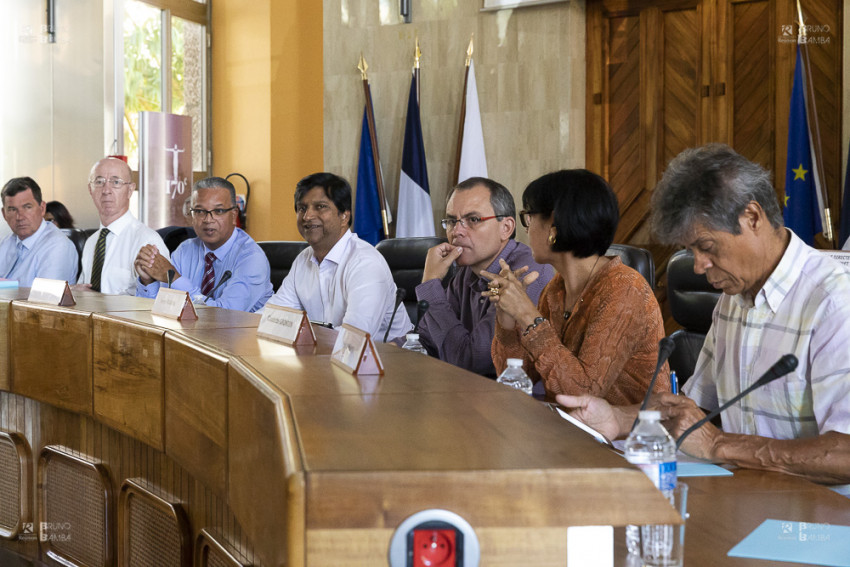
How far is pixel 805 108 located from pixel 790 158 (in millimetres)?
290

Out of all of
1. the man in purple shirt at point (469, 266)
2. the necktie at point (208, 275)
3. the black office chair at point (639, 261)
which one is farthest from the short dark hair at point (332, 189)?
the black office chair at point (639, 261)

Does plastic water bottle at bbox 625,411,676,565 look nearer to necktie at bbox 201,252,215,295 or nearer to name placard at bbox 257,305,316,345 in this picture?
name placard at bbox 257,305,316,345

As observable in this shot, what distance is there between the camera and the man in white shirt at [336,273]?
308 centimetres

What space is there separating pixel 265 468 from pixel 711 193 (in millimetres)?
1055

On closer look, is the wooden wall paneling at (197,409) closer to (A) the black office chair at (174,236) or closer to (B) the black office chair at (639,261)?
(B) the black office chair at (639,261)

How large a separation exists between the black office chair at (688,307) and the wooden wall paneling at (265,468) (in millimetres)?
1646

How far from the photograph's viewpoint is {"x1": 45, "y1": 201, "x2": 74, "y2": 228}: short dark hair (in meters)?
6.23

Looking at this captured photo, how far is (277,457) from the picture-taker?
914 mm

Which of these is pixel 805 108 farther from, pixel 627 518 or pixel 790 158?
pixel 627 518

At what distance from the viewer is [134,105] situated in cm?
701

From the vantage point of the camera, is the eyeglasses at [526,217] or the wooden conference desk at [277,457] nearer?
the wooden conference desk at [277,457]

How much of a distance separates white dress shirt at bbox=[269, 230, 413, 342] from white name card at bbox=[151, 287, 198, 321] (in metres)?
0.84

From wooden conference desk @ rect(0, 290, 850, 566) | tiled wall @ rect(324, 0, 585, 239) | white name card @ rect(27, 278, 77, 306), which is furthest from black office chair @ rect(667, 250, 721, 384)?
tiled wall @ rect(324, 0, 585, 239)

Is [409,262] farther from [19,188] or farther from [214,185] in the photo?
[19,188]
